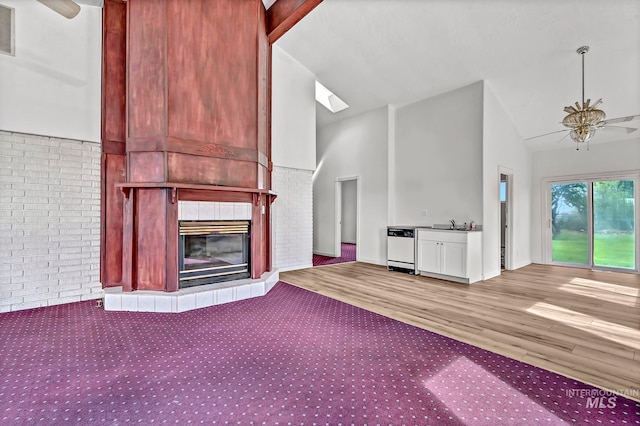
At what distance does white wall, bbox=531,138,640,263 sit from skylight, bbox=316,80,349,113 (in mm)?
4657

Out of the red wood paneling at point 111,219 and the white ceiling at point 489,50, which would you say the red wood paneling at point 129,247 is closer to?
the red wood paneling at point 111,219

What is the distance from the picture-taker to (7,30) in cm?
330

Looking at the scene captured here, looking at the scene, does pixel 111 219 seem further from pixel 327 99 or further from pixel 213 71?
pixel 327 99

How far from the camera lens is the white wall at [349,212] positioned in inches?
417

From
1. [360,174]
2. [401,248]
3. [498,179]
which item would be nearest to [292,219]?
[360,174]

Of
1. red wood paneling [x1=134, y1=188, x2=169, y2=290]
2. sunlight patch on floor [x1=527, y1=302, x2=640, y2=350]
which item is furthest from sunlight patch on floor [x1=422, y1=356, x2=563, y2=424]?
red wood paneling [x1=134, y1=188, x2=169, y2=290]

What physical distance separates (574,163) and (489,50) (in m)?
3.71

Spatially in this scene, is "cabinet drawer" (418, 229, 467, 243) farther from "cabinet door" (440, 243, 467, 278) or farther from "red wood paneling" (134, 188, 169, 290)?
"red wood paneling" (134, 188, 169, 290)

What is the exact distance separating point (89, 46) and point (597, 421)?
19.0 feet

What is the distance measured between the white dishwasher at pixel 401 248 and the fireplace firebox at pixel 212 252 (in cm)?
291

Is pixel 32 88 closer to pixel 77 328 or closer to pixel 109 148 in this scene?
pixel 109 148

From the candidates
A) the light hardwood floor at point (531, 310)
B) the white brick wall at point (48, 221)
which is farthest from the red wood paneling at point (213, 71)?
the light hardwood floor at point (531, 310)

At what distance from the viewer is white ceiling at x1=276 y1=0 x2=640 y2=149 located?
371 cm

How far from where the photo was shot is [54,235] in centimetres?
357
